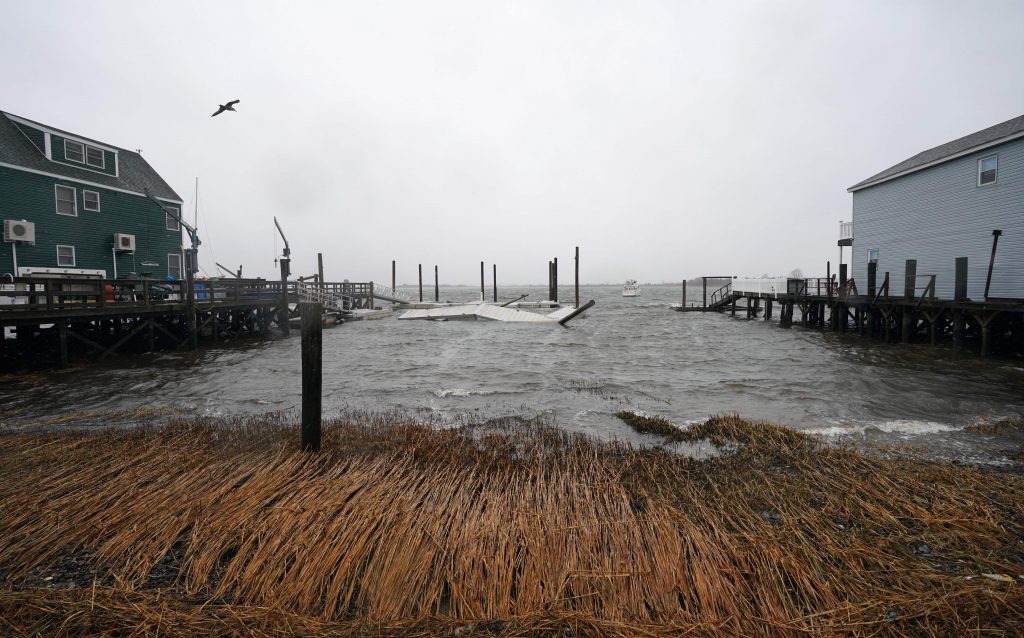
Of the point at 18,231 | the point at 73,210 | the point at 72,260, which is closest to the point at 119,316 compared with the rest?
the point at 18,231

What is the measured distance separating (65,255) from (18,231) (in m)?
2.48

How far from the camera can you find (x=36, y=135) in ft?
78.6

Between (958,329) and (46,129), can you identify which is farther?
(46,129)

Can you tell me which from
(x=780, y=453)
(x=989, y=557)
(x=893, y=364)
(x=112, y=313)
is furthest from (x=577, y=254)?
(x=989, y=557)

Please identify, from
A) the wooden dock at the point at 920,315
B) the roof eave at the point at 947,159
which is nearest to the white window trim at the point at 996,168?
the roof eave at the point at 947,159

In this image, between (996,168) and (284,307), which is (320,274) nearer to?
(284,307)

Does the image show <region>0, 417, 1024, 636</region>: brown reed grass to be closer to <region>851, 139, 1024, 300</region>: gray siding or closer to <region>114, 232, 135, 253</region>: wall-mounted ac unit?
<region>851, 139, 1024, 300</region>: gray siding

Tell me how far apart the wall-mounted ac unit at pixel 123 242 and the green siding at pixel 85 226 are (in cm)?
31

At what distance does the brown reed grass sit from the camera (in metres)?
3.38

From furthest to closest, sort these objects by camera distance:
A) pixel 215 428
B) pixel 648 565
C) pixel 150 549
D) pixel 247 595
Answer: pixel 215 428 < pixel 150 549 < pixel 648 565 < pixel 247 595

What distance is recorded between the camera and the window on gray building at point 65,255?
77.1 ft

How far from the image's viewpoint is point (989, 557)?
4.19 metres

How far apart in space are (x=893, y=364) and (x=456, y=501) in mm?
18571

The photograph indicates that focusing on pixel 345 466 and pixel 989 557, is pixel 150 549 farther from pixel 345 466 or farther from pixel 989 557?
pixel 989 557
